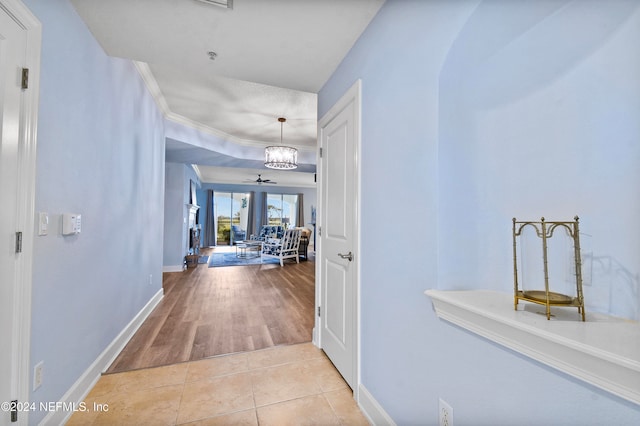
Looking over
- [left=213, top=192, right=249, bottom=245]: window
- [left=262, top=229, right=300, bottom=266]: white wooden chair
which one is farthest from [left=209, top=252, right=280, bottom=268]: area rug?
[left=213, top=192, right=249, bottom=245]: window

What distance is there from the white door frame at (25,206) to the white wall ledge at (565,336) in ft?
6.11

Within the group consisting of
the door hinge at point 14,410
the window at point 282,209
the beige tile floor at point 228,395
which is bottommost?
the beige tile floor at point 228,395

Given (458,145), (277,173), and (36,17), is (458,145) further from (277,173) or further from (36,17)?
(277,173)

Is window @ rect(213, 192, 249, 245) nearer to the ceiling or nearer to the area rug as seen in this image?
the area rug

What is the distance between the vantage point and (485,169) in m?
1.08

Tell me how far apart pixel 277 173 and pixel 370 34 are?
7.37m

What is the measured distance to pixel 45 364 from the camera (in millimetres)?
1383

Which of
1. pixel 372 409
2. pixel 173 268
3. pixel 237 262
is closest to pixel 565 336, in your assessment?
pixel 372 409

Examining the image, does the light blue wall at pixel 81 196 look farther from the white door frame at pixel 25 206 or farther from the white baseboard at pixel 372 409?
the white baseboard at pixel 372 409

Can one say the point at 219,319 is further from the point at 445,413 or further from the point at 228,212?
the point at 228,212

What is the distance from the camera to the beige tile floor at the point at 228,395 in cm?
153

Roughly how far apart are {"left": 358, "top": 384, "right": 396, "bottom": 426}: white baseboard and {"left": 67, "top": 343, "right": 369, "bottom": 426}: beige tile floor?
0.04 metres

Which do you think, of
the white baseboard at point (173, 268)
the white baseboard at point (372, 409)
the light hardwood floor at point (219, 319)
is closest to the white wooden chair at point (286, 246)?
the light hardwood floor at point (219, 319)

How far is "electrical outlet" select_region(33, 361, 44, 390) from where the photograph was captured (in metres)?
1.30
